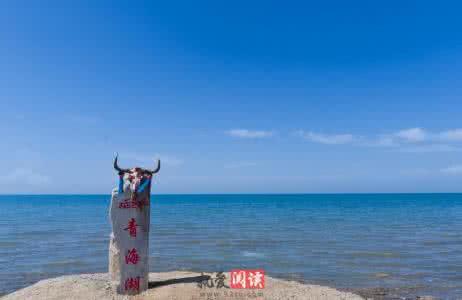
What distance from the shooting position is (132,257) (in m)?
10.1

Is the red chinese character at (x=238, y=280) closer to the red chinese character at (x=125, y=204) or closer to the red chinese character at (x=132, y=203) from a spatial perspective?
the red chinese character at (x=132, y=203)

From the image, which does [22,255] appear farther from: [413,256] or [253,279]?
[413,256]

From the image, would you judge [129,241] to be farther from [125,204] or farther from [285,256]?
[285,256]

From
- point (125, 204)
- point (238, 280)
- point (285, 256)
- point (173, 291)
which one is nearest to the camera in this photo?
point (125, 204)

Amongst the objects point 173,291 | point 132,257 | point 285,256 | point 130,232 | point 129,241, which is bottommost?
point 285,256

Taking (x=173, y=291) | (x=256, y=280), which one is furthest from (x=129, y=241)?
(x=256, y=280)

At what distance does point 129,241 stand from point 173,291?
1.69 metres

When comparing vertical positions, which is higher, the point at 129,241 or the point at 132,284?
the point at 129,241

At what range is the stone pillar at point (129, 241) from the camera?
1003 cm

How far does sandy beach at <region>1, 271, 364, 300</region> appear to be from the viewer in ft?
33.0

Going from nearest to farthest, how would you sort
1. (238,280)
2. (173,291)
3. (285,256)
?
(173,291) < (238,280) < (285,256)

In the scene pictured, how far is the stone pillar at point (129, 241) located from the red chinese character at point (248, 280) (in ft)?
7.94

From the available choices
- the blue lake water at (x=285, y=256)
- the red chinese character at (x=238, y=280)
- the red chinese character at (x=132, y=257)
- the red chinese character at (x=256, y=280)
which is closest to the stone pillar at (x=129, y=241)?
the red chinese character at (x=132, y=257)

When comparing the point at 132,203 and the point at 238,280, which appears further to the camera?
the point at 238,280
